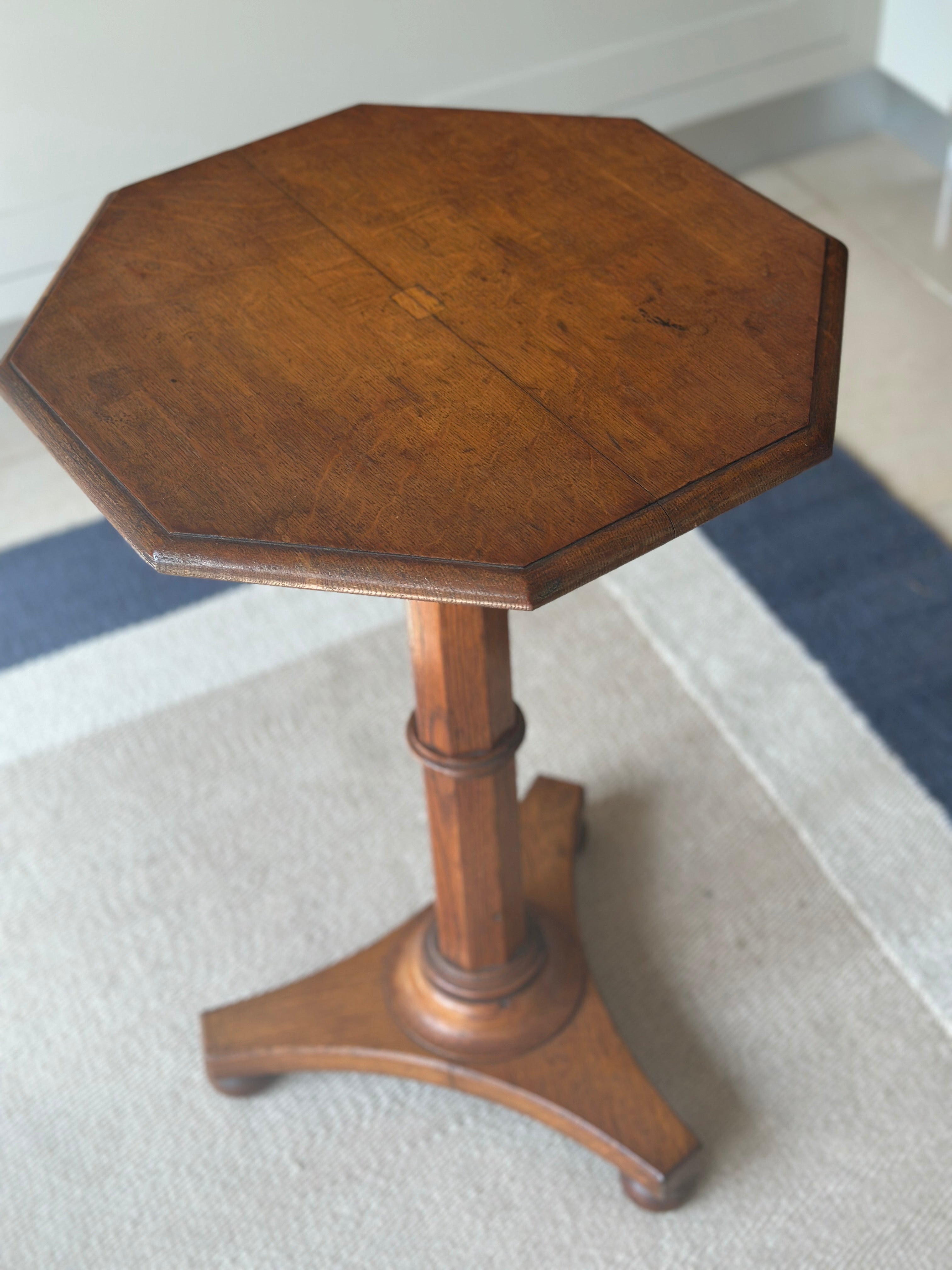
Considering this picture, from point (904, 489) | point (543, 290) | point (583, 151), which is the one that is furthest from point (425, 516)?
point (904, 489)

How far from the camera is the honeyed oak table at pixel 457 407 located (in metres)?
0.75

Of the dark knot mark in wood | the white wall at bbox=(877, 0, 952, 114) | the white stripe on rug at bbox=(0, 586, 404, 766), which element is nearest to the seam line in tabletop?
the dark knot mark in wood

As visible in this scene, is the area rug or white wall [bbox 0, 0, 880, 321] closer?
the area rug

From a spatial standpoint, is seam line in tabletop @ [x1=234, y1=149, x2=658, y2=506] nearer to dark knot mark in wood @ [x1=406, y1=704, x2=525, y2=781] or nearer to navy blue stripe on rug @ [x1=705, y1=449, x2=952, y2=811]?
dark knot mark in wood @ [x1=406, y1=704, x2=525, y2=781]

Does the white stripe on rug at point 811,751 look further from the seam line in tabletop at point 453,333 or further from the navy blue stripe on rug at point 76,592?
the seam line in tabletop at point 453,333

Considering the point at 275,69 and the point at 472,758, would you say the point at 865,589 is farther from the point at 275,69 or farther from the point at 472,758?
the point at 275,69

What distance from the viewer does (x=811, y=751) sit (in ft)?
5.00

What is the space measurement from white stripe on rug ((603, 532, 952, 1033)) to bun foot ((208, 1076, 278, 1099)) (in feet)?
2.08

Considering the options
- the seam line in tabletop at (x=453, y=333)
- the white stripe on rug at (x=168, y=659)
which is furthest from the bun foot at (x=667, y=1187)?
the white stripe on rug at (x=168, y=659)

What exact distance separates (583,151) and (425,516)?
458 millimetres

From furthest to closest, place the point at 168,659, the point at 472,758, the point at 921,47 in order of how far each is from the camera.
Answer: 1. the point at 921,47
2. the point at 168,659
3. the point at 472,758

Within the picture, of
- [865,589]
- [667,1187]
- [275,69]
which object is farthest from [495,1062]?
[275,69]

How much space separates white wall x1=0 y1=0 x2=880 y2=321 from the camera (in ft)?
6.11

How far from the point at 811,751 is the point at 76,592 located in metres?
1.01
